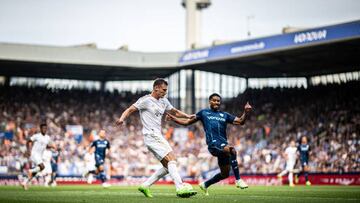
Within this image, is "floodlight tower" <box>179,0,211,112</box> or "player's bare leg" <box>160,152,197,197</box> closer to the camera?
"player's bare leg" <box>160,152,197,197</box>

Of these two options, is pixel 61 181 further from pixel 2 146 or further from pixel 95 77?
pixel 95 77

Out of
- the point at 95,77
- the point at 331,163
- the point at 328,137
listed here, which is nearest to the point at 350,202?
the point at 331,163

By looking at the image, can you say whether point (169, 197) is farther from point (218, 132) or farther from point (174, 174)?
point (218, 132)

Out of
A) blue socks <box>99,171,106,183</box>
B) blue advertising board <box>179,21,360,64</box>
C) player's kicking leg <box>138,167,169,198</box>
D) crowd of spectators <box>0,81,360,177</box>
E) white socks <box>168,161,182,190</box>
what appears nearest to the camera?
white socks <box>168,161,182,190</box>

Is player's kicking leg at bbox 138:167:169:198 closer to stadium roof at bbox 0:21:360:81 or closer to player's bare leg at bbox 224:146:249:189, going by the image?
player's bare leg at bbox 224:146:249:189

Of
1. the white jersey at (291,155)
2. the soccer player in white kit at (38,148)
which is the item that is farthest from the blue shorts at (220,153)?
the white jersey at (291,155)

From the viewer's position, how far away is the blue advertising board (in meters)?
34.3

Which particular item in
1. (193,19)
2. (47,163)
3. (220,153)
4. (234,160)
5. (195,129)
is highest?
(193,19)

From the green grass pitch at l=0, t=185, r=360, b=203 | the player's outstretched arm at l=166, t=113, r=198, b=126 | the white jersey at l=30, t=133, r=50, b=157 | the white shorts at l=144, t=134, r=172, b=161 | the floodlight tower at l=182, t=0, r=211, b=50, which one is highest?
the floodlight tower at l=182, t=0, r=211, b=50

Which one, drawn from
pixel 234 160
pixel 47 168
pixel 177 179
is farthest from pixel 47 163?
pixel 177 179

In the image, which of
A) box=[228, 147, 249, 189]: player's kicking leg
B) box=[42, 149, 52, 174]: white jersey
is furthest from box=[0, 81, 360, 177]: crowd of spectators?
box=[228, 147, 249, 189]: player's kicking leg

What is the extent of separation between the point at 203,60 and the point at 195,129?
20.2 ft

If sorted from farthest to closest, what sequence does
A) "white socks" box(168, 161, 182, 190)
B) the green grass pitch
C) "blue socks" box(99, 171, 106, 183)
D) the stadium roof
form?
the stadium roof → "blue socks" box(99, 171, 106, 183) → the green grass pitch → "white socks" box(168, 161, 182, 190)

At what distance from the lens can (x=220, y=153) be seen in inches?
607
